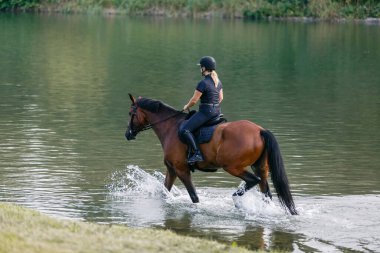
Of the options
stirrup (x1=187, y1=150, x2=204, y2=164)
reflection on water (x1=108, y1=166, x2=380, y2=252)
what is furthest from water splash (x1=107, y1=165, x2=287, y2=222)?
stirrup (x1=187, y1=150, x2=204, y2=164)

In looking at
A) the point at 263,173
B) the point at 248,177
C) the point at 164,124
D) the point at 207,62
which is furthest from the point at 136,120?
the point at 263,173

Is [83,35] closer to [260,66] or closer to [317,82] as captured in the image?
[260,66]

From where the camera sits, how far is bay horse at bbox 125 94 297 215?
16219 millimetres

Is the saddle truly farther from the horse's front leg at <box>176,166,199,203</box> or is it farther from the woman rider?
the horse's front leg at <box>176,166,199,203</box>

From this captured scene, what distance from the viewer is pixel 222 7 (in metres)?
81.4

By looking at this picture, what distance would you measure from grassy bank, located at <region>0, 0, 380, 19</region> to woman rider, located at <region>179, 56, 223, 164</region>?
60.6m

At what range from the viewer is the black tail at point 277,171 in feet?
53.0

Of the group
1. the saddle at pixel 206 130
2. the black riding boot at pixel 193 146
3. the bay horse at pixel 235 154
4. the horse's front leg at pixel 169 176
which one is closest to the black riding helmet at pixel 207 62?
the saddle at pixel 206 130

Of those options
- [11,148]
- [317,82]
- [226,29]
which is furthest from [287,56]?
[11,148]

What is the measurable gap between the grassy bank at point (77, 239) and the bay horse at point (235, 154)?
3496 millimetres

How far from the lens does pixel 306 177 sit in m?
20.3

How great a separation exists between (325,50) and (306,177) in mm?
34347

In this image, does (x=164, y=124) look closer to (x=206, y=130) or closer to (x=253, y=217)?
(x=206, y=130)

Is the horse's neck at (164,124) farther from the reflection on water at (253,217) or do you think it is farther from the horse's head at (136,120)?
the reflection on water at (253,217)
